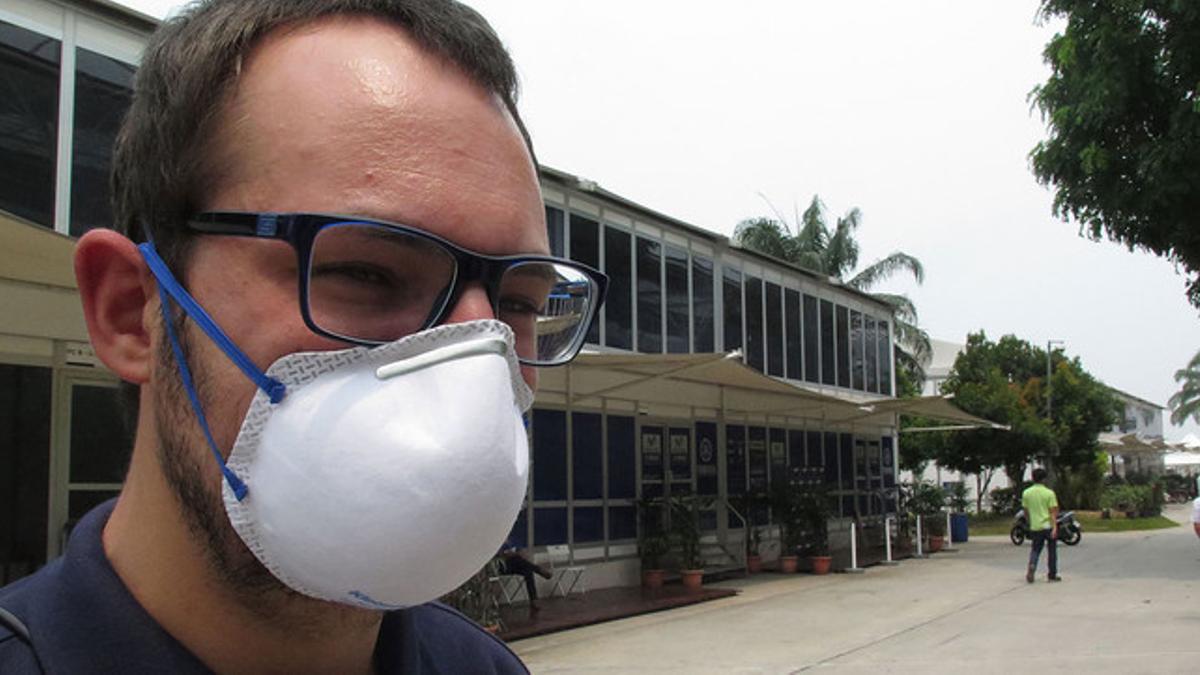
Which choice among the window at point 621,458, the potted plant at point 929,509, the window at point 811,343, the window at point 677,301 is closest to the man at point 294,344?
the window at point 621,458

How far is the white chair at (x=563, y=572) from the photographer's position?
13.5m

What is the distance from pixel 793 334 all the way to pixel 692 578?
6.07 meters

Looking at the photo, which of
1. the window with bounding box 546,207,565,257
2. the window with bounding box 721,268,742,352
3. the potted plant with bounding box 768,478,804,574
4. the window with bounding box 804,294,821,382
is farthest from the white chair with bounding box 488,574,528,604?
the window with bounding box 804,294,821,382

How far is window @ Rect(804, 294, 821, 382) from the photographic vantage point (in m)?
19.7

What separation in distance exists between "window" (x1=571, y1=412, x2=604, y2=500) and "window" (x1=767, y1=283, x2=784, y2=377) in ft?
15.2

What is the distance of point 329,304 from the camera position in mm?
984

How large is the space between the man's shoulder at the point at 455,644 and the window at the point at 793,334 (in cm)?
1762

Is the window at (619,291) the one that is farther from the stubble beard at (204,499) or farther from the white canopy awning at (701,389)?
the stubble beard at (204,499)

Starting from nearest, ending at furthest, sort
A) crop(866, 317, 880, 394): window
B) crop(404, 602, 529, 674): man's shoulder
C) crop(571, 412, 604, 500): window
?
crop(404, 602, 529, 674): man's shoulder < crop(571, 412, 604, 500): window < crop(866, 317, 880, 394): window

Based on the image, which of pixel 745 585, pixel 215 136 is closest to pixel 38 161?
pixel 215 136

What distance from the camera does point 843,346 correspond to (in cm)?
2153

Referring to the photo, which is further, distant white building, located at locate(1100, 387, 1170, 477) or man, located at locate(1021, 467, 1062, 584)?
distant white building, located at locate(1100, 387, 1170, 477)

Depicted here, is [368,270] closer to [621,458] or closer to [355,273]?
[355,273]

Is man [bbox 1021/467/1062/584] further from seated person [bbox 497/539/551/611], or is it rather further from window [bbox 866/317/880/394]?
window [bbox 866/317/880/394]
